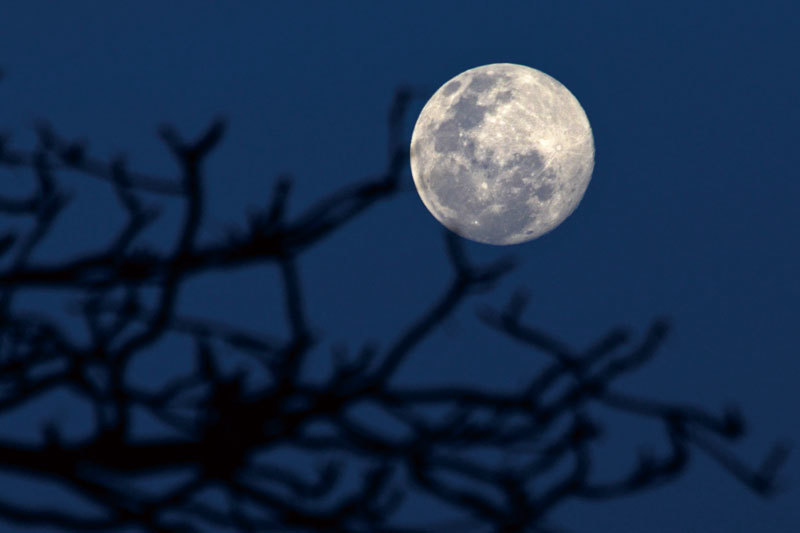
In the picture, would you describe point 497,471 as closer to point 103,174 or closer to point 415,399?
point 415,399

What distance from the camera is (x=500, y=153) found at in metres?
8.82

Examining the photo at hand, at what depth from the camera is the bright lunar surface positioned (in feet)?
27.9

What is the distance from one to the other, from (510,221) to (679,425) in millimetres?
6218

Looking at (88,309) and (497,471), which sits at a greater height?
(88,309)

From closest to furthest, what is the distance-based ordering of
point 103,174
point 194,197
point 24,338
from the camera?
point 194,197 → point 103,174 → point 24,338

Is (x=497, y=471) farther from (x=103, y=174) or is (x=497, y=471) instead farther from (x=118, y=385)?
(x=103, y=174)

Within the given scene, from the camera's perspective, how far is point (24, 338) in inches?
132

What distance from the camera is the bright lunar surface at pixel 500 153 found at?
27.9 feet

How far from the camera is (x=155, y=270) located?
250cm

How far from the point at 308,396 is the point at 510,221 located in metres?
6.34

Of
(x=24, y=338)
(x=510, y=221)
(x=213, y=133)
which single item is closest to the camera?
(x=213, y=133)

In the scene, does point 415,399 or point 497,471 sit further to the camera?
point 497,471

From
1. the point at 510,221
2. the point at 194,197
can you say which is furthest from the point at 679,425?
the point at 510,221

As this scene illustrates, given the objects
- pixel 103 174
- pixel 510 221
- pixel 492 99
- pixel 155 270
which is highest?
pixel 492 99
